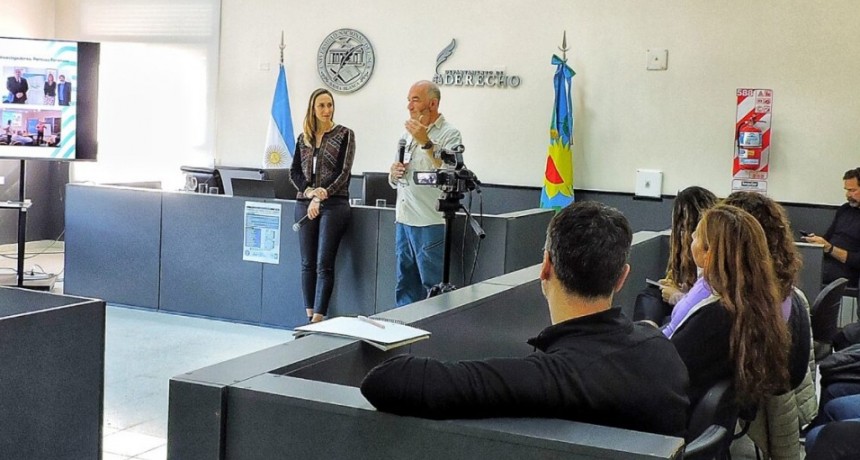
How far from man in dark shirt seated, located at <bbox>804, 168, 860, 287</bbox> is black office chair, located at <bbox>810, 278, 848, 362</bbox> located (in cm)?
248

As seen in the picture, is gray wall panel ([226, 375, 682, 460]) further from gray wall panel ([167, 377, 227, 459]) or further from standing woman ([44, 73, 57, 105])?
standing woman ([44, 73, 57, 105])

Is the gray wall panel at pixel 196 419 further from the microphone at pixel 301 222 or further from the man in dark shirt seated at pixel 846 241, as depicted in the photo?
the man in dark shirt seated at pixel 846 241

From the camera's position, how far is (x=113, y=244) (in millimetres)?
6551

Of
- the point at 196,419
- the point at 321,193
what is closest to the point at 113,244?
the point at 321,193

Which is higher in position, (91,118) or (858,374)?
(91,118)

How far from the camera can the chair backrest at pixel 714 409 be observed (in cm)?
251

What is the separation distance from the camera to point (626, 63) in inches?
297

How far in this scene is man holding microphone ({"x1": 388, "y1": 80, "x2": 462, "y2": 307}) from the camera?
516 centimetres

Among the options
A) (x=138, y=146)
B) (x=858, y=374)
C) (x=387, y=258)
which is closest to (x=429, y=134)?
Result: (x=387, y=258)

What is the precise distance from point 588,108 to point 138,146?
453 centimetres

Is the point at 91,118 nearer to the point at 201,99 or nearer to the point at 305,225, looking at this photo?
the point at 201,99

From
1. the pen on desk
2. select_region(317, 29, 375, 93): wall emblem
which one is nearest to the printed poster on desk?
select_region(317, 29, 375, 93): wall emblem

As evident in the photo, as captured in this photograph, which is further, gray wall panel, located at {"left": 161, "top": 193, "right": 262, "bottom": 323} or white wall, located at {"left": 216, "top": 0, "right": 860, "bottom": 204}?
white wall, located at {"left": 216, "top": 0, "right": 860, "bottom": 204}

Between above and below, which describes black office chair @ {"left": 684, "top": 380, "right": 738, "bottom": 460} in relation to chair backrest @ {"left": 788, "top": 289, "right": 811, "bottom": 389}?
below
